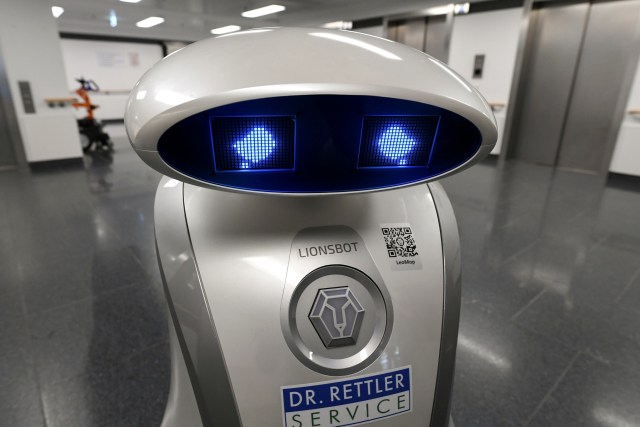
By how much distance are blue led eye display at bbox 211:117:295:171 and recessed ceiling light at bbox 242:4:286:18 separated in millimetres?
6966

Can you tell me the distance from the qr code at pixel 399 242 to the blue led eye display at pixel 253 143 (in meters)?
0.20

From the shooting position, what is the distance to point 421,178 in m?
0.50

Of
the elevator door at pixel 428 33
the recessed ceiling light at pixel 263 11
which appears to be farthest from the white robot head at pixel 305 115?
the recessed ceiling light at pixel 263 11

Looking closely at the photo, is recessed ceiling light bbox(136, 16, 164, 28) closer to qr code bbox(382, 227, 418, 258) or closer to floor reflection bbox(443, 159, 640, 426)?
floor reflection bbox(443, 159, 640, 426)

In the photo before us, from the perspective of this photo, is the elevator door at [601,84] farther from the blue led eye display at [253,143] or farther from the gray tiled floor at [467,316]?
the blue led eye display at [253,143]

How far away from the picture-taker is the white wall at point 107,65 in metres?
9.87

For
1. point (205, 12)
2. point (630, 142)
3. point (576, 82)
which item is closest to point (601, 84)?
point (576, 82)

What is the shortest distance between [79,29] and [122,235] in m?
9.60

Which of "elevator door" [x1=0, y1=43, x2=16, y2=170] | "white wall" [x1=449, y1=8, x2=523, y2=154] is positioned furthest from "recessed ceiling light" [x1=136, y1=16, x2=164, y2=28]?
"white wall" [x1=449, y1=8, x2=523, y2=154]

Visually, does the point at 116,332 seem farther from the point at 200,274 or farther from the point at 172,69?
the point at 172,69

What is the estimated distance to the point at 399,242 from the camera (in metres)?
0.57

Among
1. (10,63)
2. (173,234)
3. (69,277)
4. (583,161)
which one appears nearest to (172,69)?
(173,234)

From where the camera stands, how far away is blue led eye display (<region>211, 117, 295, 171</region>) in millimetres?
445

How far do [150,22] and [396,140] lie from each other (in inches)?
381
